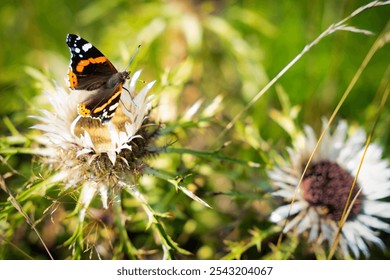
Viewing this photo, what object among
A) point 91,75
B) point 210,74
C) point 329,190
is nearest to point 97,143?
point 91,75

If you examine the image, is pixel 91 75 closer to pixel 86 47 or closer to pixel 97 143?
pixel 86 47

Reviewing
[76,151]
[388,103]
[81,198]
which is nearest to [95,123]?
[76,151]

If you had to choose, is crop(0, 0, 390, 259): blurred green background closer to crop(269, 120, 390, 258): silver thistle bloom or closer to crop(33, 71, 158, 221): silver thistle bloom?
crop(269, 120, 390, 258): silver thistle bloom

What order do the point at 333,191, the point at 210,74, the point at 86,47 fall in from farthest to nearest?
1. the point at 210,74
2. the point at 333,191
3. the point at 86,47

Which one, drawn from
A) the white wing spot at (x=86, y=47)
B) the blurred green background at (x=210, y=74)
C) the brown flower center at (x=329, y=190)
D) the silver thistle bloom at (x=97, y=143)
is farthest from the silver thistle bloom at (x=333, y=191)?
the white wing spot at (x=86, y=47)

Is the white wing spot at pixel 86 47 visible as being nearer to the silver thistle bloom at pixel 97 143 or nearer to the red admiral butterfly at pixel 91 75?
the red admiral butterfly at pixel 91 75

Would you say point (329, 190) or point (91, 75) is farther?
point (329, 190)

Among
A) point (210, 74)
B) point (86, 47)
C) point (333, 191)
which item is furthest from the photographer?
point (210, 74)
